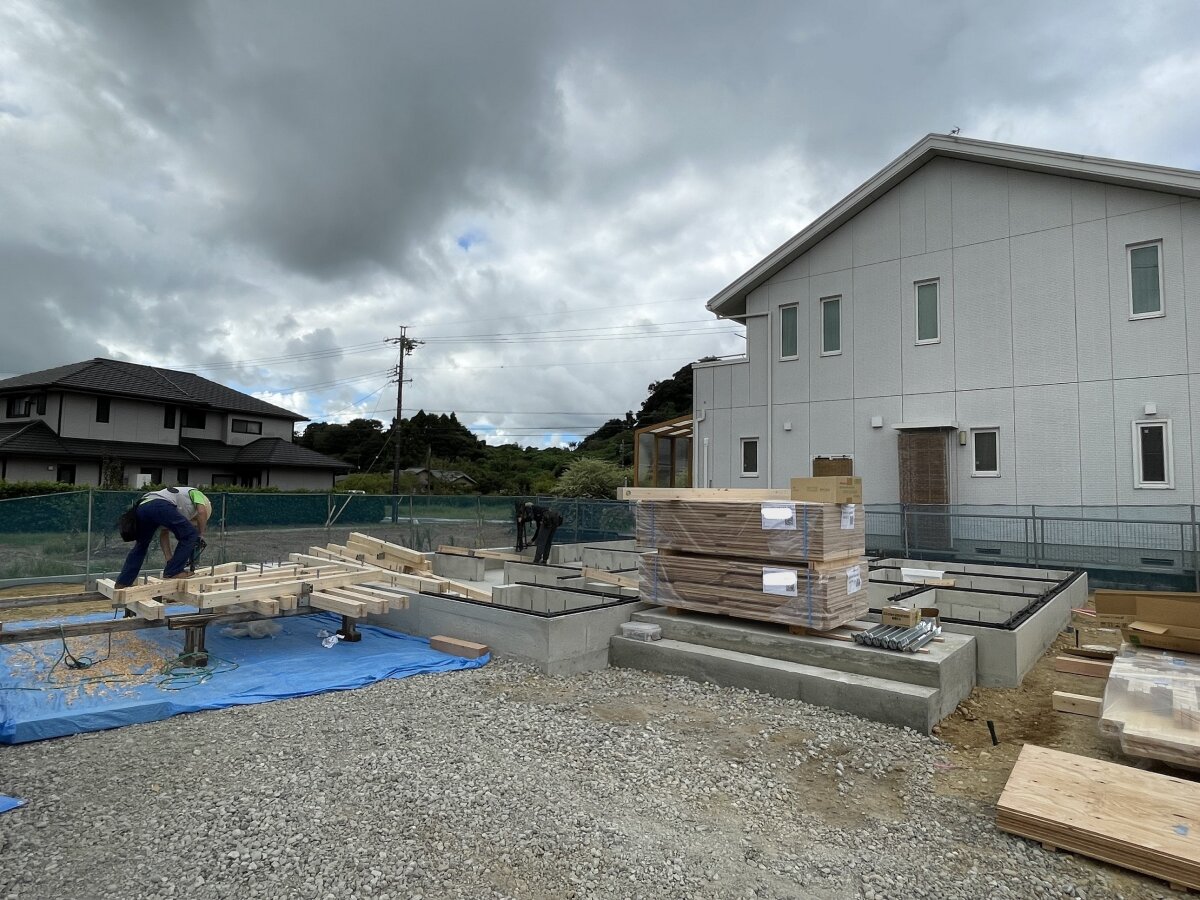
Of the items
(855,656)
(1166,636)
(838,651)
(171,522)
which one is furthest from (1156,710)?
(171,522)

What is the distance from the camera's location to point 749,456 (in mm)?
18625

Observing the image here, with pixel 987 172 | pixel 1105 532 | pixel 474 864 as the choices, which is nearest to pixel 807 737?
pixel 474 864

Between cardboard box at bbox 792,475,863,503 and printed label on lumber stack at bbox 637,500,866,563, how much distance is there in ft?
0.31

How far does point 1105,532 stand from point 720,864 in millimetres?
12609

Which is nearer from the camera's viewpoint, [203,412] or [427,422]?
[203,412]

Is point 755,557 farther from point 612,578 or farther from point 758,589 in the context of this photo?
point 612,578

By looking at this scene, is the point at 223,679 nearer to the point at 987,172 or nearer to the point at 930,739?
the point at 930,739

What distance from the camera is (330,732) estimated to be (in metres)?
5.38

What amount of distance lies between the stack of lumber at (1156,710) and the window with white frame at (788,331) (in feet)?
41.8

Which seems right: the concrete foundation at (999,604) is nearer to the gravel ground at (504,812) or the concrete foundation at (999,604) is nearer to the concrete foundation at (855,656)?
the concrete foundation at (855,656)

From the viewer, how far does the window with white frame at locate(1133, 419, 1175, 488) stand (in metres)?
12.6

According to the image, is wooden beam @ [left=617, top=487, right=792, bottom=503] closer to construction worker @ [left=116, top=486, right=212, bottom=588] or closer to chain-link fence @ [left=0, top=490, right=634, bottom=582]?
construction worker @ [left=116, top=486, right=212, bottom=588]

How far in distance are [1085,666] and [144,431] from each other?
117 ft

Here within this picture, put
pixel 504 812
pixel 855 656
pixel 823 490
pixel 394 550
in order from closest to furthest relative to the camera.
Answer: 1. pixel 504 812
2. pixel 855 656
3. pixel 823 490
4. pixel 394 550
